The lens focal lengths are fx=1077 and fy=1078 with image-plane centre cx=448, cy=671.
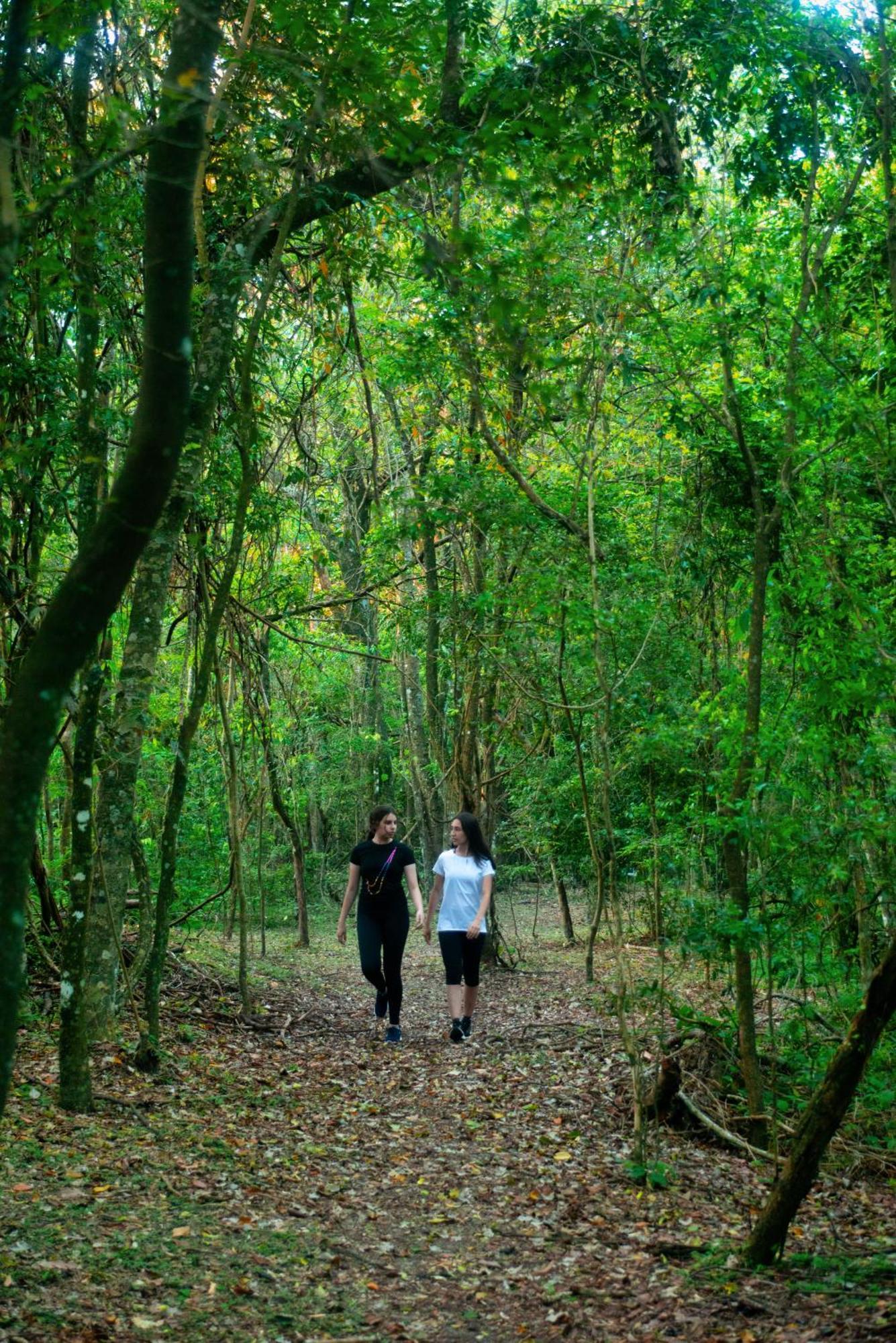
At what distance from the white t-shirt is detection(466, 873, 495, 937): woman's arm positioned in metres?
0.03

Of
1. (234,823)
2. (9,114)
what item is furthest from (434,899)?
(9,114)

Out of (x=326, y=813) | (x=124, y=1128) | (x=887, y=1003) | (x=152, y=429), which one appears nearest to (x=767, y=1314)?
(x=887, y=1003)

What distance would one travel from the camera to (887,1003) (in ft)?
12.3

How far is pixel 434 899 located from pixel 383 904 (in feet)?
1.76

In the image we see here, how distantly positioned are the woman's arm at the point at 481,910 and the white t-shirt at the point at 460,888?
0.03m

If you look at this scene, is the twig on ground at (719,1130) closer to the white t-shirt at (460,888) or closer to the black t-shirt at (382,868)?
the white t-shirt at (460,888)

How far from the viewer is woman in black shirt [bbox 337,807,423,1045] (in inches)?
343

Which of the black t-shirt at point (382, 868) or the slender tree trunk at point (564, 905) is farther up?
the black t-shirt at point (382, 868)

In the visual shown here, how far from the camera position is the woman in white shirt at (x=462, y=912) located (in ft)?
28.5

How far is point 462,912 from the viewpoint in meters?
8.75

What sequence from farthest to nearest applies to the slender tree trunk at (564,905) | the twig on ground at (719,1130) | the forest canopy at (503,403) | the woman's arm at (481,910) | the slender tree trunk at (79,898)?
the slender tree trunk at (564,905)
the woman's arm at (481,910)
the twig on ground at (719,1130)
the slender tree trunk at (79,898)
the forest canopy at (503,403)

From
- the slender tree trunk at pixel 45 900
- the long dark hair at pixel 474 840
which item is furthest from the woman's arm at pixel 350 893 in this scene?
the slender tree trunk at pixel 45 900

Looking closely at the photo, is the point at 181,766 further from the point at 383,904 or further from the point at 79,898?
the point at 383,904

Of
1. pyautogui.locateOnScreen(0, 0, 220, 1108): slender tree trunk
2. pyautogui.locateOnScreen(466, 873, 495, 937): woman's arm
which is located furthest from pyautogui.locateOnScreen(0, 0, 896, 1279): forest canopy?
pyautogui.locateOnScreen(466, 873, 495, 937): woman's arm
